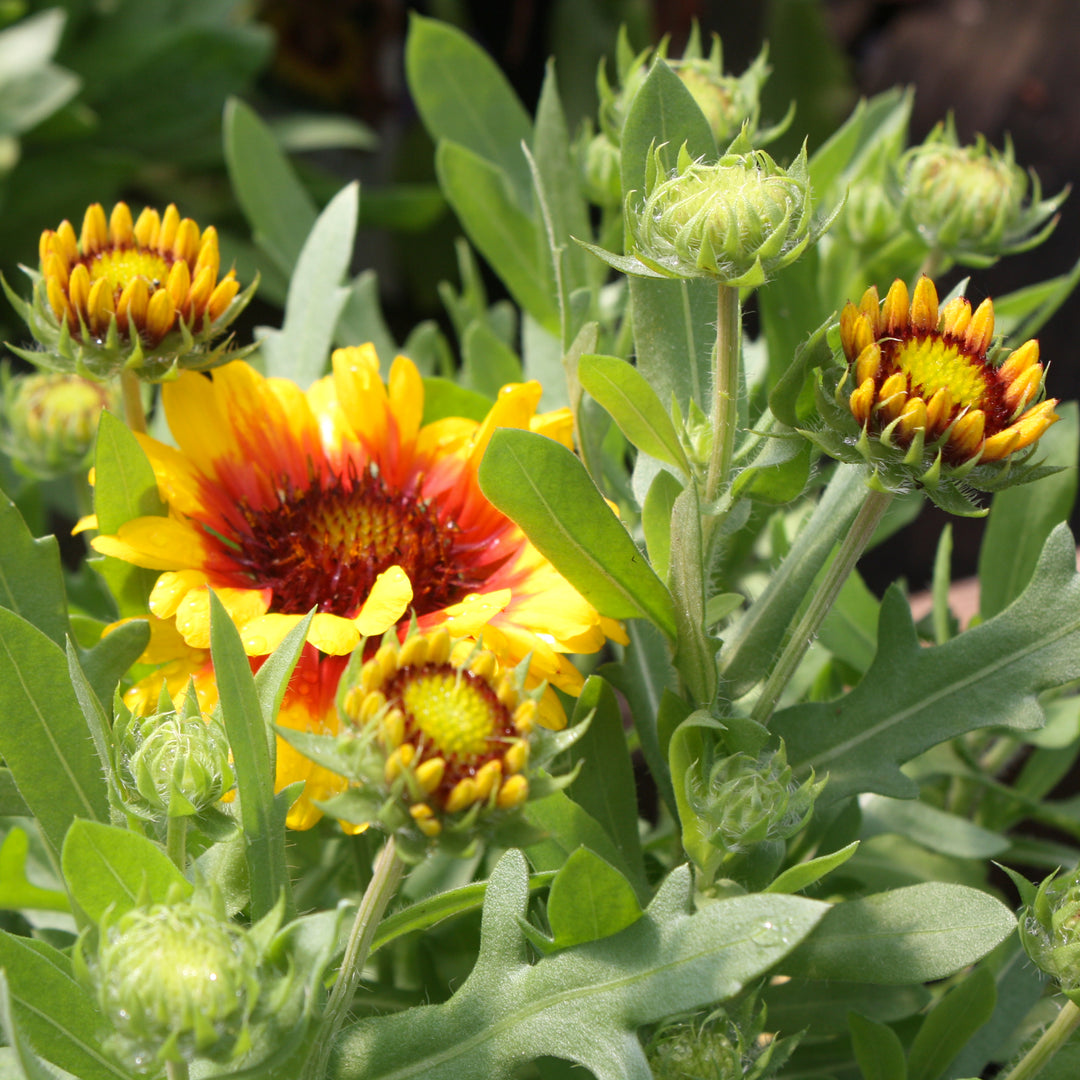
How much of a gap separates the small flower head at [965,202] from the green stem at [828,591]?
11.8 inches

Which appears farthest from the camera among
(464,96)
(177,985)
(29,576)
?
(464,96)

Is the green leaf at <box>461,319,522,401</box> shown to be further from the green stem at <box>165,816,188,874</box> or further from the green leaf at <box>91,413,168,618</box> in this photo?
the green stem at <box>165,816,188,874</box>

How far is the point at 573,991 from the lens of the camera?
0.50 meters

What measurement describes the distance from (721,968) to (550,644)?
151 mm

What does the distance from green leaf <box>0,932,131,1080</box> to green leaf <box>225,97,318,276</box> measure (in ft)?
1.84

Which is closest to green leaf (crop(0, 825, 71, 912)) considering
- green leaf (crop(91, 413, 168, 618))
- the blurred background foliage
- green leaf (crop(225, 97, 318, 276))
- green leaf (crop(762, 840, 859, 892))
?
green leaf (crop(91, 413, 168, 618))

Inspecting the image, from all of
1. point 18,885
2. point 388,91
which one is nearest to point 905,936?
point 18,885

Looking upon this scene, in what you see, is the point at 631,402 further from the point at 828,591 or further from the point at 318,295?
the point at 318,295

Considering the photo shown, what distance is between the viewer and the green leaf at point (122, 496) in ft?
1.85

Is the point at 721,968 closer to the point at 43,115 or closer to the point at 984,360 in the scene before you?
the point at 984,360

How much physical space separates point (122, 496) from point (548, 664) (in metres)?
0.21

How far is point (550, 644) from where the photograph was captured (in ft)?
1.79

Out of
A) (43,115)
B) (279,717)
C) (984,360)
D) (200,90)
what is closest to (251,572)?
(279,717)

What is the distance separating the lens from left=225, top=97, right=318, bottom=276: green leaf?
892 mm
